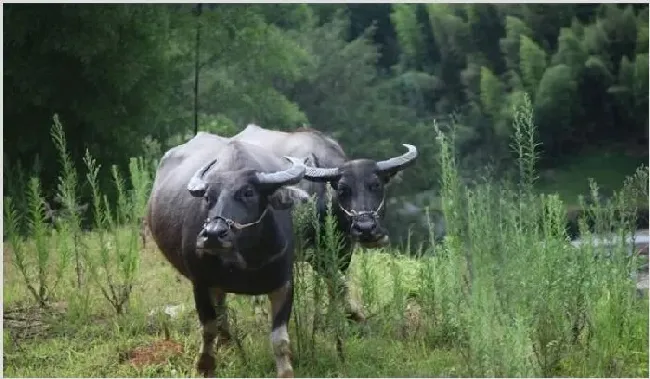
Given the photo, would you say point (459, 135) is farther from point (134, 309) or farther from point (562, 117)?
point (134, 309)

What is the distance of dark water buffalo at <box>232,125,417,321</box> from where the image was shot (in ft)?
12.5

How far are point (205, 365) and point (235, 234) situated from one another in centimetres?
74

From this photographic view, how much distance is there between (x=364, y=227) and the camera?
3771 millimetres

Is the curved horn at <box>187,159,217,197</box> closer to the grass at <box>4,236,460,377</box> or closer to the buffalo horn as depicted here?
the buffalo horn

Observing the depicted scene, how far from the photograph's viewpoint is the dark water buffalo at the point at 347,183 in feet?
12.5

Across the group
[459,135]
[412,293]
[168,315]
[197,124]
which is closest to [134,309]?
[168,315]

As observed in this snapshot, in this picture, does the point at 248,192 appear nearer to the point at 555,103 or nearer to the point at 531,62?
the point at 555,103

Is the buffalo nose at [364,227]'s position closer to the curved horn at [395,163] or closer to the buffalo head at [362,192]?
the buffalo head at [362,192]

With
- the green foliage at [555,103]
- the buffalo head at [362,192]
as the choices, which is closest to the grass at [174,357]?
the buffalo head at [362,192]

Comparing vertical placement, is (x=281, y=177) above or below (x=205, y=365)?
above

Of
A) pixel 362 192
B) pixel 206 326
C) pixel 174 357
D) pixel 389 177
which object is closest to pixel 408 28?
pixel 389 177

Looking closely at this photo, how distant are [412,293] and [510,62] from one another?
4.82 metres

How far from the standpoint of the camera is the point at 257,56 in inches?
335

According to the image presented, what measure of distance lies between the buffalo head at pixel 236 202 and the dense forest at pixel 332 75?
354 centimetres
